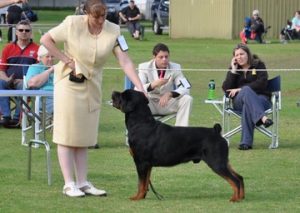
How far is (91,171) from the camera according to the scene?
934 cm

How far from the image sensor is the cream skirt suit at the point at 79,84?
771 cm

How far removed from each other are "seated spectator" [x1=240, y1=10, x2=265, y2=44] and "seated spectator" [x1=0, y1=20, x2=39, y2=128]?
20.1 m

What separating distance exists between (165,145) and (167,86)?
3142 mm

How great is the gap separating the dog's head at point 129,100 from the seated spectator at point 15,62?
477cm

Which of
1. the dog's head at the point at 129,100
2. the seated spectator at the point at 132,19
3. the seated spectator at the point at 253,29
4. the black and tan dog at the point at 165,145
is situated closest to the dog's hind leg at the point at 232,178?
the black and tan dog at the point at 165,145

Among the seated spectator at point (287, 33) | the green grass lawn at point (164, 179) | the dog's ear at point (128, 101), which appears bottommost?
the seated spectator at point (287, 33)

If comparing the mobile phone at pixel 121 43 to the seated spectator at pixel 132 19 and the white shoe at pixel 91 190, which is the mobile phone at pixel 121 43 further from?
the seated spectator at pixel 132 19

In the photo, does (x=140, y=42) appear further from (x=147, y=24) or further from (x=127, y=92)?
(x=127, y=92)

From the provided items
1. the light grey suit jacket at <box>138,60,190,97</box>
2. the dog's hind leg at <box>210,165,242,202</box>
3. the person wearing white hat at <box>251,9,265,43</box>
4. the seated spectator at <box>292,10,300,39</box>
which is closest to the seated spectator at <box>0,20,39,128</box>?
the light grey suit jacket at <box>138,60,190,97</box>

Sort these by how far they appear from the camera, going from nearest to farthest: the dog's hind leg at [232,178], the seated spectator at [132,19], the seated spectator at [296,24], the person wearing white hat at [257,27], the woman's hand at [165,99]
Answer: the dog's hind leg at [232,178]
the woman's hand at [165,99]
the person wearing white hat at [257,27]
the seated spectator at [296,24]
the seated spectator at [132,19]

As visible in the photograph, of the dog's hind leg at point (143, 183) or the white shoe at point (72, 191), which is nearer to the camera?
the dog's hind leg at point (143, 183)

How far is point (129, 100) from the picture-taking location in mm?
7844

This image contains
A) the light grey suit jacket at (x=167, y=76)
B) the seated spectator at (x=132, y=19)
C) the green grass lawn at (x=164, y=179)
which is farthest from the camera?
the seated spectator at (x=132, y=19)

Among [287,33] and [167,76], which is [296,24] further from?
[167,76]
